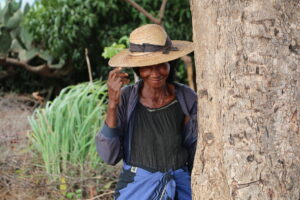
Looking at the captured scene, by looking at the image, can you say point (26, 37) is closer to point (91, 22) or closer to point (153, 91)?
point (91, 22)

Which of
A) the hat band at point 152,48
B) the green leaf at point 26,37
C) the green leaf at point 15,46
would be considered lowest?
the green leaf at point 15,46

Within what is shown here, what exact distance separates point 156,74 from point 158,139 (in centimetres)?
37

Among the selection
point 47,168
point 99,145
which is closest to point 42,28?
point 47,168

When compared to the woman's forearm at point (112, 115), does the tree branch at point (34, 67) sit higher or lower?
lower

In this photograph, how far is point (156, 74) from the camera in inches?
115

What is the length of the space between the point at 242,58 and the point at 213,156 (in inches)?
16.7

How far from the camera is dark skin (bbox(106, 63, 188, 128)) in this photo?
9.45 ft

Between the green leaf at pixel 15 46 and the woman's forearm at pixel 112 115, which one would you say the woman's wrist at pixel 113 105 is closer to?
the woman's forearm at pixel 112 115

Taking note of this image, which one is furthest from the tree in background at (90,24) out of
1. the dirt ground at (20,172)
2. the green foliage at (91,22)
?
the dirt ground at (20,172)

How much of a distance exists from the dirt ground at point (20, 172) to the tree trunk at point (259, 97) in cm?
248

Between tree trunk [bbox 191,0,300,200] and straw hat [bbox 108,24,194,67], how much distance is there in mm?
763

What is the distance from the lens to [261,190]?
2016 mm

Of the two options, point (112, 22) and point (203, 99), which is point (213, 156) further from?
point (112, 22)

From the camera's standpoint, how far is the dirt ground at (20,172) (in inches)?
192
